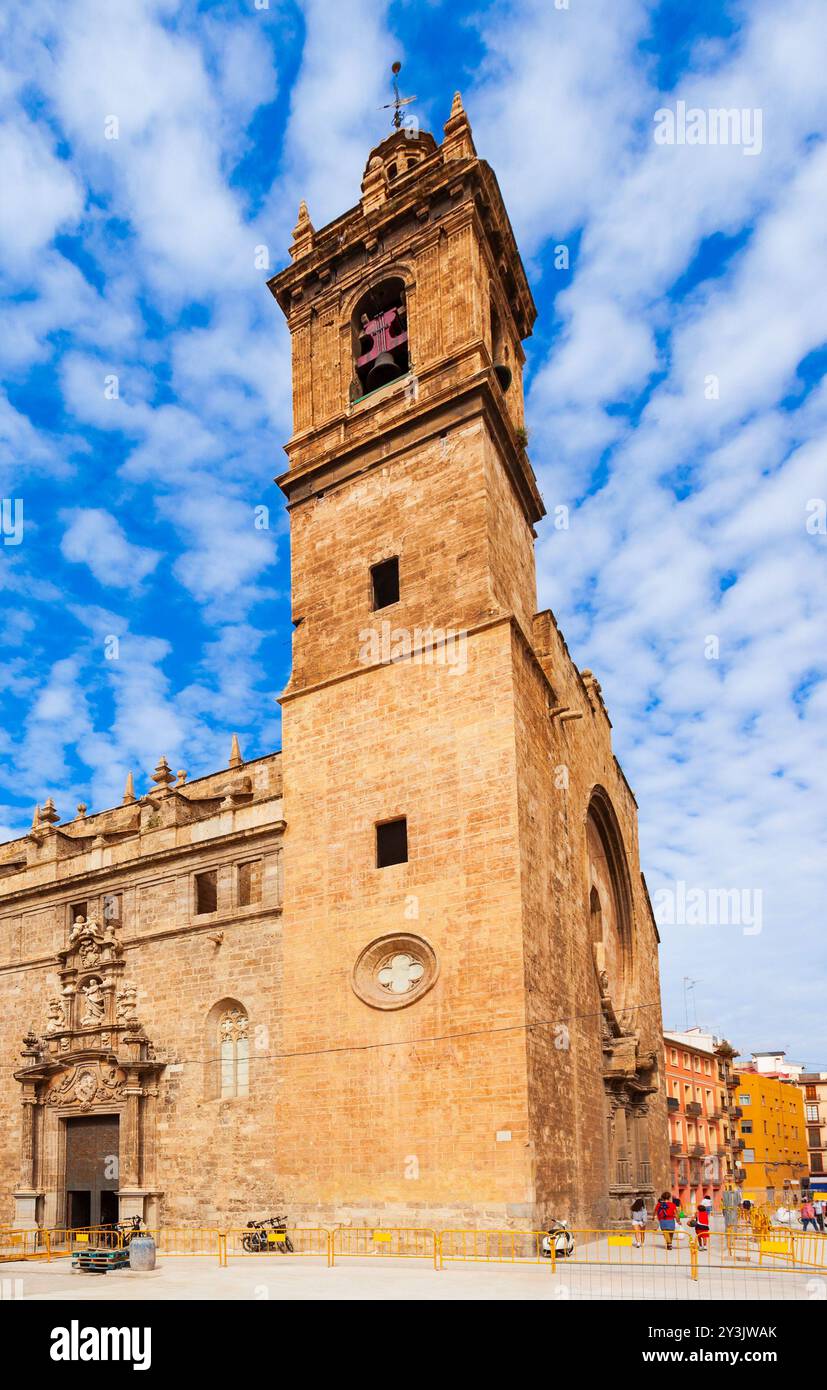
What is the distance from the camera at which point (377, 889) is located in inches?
785

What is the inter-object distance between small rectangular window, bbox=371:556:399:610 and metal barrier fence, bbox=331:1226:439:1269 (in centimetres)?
1148

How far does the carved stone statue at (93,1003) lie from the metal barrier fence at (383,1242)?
25.6 ft

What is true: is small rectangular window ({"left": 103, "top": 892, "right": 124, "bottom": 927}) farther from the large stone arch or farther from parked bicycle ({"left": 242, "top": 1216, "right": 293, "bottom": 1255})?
the large stone arch

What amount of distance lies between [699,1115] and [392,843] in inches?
1731

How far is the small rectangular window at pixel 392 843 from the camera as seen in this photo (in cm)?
2017

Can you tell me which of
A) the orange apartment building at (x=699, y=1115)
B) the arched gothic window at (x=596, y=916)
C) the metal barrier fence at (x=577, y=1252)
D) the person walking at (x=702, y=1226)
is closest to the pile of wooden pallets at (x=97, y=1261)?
the metal barrier fence at (x=577, y=1252)

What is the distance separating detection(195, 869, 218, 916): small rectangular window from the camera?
23.0 m

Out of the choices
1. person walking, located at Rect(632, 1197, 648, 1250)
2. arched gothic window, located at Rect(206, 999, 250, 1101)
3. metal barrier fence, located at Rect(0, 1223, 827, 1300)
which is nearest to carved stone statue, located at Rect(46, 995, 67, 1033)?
metal barrier fence, located at Rect(0, 1223, 827, 1300)

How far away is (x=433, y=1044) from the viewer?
18.3 metres
